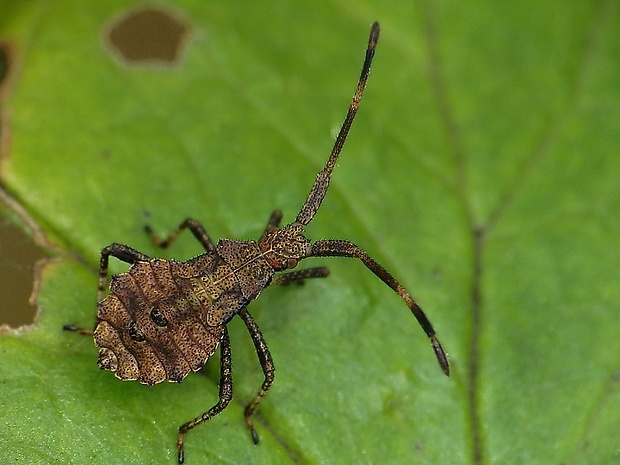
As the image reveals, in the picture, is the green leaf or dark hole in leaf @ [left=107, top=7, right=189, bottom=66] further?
dark hole in leaf @ [left=107, top=7, right=189, bottom=66]

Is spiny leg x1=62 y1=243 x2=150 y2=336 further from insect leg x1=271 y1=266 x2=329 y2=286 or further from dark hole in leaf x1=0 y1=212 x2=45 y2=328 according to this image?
insect leg x1=271 y1=266 x2=329 y2=286

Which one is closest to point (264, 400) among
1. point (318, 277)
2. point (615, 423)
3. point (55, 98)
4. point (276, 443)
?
point (276, 443)

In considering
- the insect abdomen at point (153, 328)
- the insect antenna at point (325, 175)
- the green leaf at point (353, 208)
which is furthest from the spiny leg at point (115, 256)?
the insect antenna at point (325, 175)

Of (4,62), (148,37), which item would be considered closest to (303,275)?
(148,37)

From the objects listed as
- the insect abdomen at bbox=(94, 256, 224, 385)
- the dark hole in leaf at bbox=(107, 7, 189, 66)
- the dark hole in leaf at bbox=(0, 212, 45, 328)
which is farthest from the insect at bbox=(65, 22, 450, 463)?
the dark hole in leaf at bbox=(107, 7, 189, 66)

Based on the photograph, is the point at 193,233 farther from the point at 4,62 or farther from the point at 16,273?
the point at 4,62

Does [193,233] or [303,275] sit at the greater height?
[303,275]
